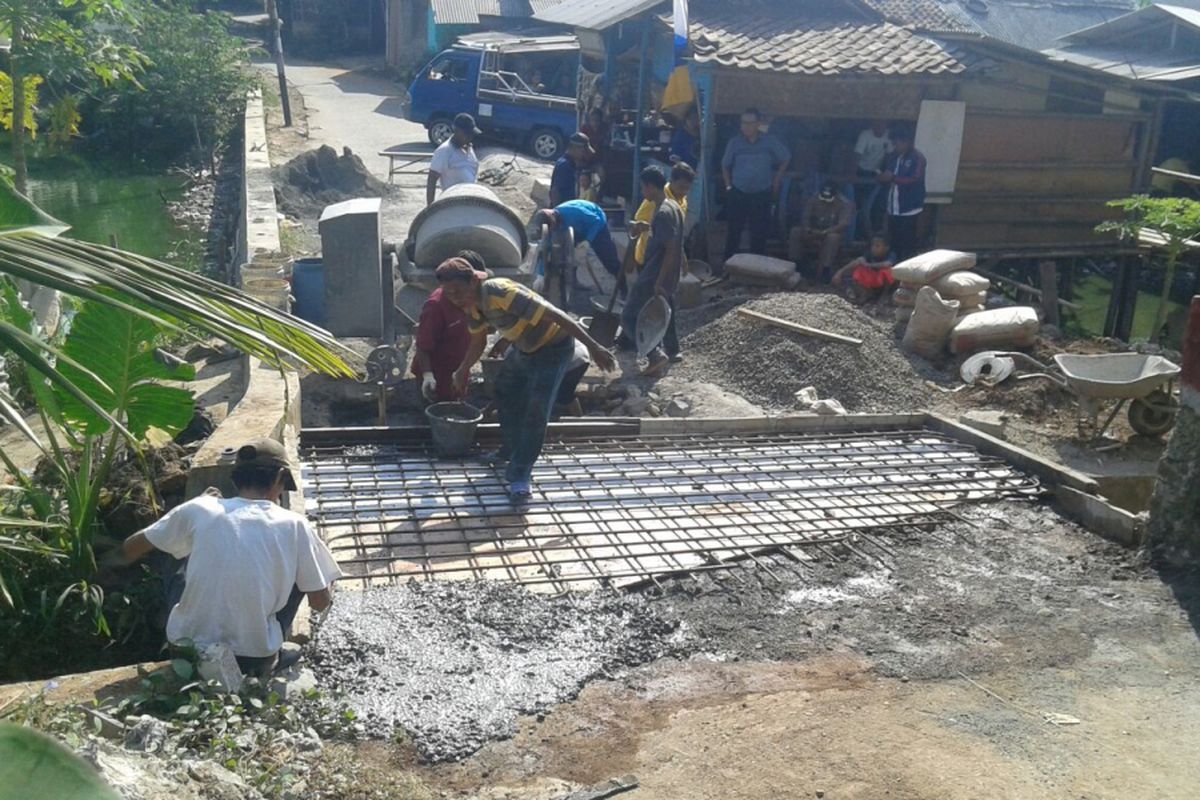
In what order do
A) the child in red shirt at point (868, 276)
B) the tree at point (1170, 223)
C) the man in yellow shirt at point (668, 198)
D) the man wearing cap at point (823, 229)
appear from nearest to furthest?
1. the man in yellow shirt at point (668, 198)
2. the tree at point (1170, 223)
3. the child in red shirt at point (868, 276)
4. the man wearing cap at point (823, 229)

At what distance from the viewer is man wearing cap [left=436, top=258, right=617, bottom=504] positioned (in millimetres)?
6016

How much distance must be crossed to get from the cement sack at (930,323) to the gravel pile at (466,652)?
6394 mm

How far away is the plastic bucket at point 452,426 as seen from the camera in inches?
261

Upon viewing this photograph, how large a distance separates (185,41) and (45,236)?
77.7 feet

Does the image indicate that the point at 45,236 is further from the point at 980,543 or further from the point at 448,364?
the point at 448,364

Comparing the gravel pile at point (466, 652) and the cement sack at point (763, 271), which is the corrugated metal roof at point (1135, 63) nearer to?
the cement sack at point (763, 271)

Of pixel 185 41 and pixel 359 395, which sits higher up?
pixel 185 41

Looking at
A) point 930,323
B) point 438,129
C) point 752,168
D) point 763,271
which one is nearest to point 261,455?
point 930,323

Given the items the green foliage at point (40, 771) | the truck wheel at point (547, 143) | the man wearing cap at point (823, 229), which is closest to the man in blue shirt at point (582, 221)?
the man wearing cap at point (823, 229)

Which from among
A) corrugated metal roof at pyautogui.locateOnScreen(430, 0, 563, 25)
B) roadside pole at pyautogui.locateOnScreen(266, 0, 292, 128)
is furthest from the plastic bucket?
corrugated metal roof at pyautogui.locateOnScreen(430, 0, 563, 25)

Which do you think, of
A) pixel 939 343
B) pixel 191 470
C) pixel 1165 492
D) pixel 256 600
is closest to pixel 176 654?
pixel 256 600

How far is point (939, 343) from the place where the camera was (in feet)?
34.6

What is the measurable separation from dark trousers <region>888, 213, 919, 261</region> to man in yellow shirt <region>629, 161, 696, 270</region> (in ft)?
13.8

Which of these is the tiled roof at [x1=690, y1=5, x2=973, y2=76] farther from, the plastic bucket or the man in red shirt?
the plastic bucket
